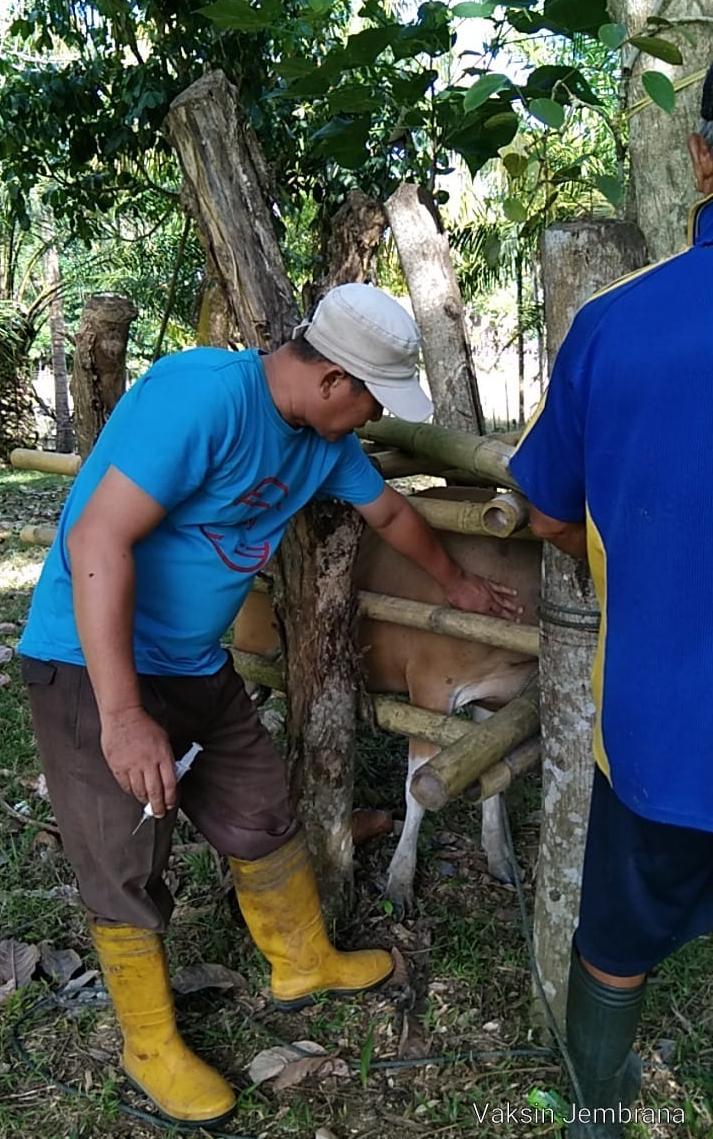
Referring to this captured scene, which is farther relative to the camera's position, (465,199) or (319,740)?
(465,199)

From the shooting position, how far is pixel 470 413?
3588mm

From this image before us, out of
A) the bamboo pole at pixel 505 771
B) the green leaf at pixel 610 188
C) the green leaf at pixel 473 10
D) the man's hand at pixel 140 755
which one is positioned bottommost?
the bamboo pole at pixel 505 771

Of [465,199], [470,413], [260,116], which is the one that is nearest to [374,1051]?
[470,413]

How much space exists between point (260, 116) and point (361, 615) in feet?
11.2

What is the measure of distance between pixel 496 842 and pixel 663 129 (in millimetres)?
2422

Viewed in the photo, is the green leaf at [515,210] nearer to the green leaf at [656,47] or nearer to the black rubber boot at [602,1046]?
the green leaf at [656,47]

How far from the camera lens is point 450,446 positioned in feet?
9.46

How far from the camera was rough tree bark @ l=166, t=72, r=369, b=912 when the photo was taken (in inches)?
118

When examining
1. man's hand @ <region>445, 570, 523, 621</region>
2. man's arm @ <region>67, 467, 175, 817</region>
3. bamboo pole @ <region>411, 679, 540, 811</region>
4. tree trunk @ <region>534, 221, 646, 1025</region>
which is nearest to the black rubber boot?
tree trunk @ <region>534, 221, 646, 1025</region>

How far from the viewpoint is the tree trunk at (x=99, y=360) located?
2949 millimetres

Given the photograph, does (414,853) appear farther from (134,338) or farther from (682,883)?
(134,338)

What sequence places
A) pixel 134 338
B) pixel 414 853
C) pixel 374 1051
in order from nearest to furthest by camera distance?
pixel 374 1051 → pixel 414 853 → pixel 134 338

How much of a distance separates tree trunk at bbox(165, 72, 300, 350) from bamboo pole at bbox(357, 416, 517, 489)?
19.1 inches

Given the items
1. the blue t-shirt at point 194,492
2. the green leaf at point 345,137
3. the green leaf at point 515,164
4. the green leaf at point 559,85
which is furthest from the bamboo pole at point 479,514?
the green leaf at point 345,137
